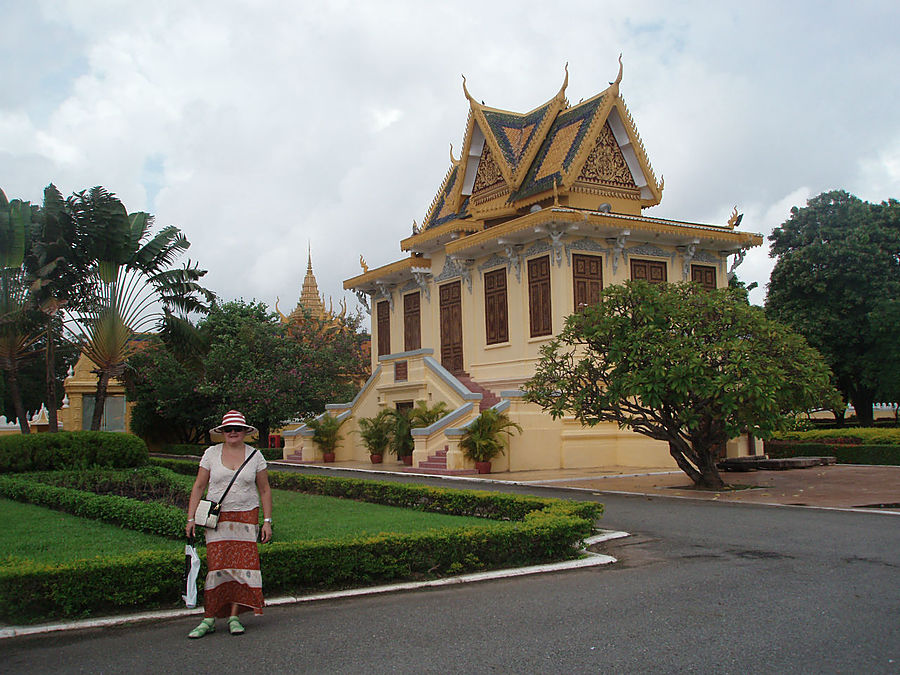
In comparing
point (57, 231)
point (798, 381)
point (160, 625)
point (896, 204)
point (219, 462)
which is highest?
point (896, 204)

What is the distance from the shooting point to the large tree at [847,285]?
32406 mm

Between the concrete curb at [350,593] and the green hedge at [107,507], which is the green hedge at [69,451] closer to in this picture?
the green hedge at [107,507]

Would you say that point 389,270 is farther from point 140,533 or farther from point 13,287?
point 140,533

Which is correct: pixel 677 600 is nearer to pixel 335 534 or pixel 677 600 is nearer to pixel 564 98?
pixel 335 534

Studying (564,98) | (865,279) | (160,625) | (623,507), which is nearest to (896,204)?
(865,279)

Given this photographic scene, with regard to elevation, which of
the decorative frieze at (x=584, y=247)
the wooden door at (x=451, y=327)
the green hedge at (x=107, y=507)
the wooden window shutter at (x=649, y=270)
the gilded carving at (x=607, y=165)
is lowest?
the green hedge at (x=107, y=507)

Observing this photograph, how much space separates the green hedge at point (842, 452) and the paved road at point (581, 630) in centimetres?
1515

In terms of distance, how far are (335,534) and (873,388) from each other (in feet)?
97.9

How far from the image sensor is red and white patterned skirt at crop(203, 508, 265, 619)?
6.38m

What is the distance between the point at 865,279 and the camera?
33.1m

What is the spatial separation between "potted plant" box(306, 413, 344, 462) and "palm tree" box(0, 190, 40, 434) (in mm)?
8608

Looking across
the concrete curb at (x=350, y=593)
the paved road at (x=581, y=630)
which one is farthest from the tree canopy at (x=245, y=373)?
the paved road at (x=581, y=630)

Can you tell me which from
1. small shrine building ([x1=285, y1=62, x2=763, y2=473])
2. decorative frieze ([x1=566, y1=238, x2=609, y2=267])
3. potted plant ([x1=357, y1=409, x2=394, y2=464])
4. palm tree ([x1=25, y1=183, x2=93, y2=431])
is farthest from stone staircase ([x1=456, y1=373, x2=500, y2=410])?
palm tree ([x1=25, y1=183, x2=93, y2=431])

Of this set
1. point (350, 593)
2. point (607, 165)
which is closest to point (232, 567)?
point (350, 593)
